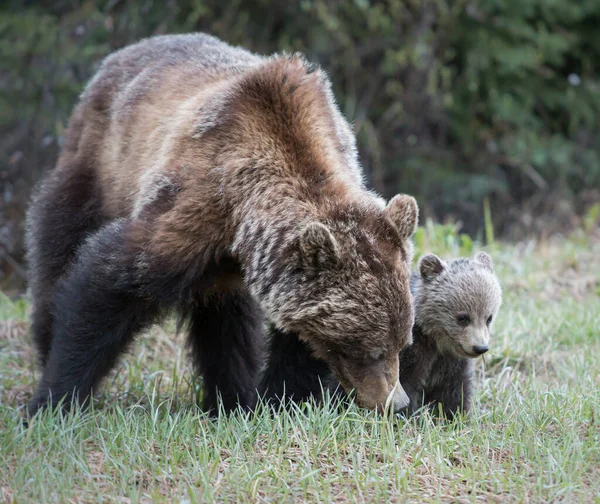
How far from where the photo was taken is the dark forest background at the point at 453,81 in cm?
1234

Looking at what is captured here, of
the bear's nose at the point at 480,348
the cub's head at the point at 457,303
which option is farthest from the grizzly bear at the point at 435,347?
the bear's nose at the point at 480,348

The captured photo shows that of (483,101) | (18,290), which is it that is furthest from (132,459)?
(483,101)

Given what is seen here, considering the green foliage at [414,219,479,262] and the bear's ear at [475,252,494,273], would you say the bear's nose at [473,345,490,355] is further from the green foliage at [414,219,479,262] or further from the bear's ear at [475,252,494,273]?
the green foliage at [414,219,479,262]

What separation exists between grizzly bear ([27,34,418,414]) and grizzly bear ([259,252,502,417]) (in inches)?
21.3

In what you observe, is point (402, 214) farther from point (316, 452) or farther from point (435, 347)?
point (316, 452)

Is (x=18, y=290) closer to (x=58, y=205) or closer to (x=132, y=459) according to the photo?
(x=58, y=205)

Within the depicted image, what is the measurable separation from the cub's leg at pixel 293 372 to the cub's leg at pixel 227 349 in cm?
76

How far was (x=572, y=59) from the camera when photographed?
557 inches

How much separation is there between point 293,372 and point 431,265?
3.38 feet

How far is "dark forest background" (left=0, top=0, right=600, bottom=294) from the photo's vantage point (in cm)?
1234

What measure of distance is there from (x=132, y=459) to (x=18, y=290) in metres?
6.42

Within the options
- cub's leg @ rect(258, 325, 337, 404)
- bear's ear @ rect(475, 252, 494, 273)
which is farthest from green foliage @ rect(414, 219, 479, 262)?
cub's leg @ rect(258, 325, 337, 404)

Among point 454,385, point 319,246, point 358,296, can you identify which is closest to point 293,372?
point 454,385

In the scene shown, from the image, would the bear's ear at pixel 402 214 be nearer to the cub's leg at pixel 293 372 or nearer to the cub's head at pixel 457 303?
the cub's head at pixel 457 303
